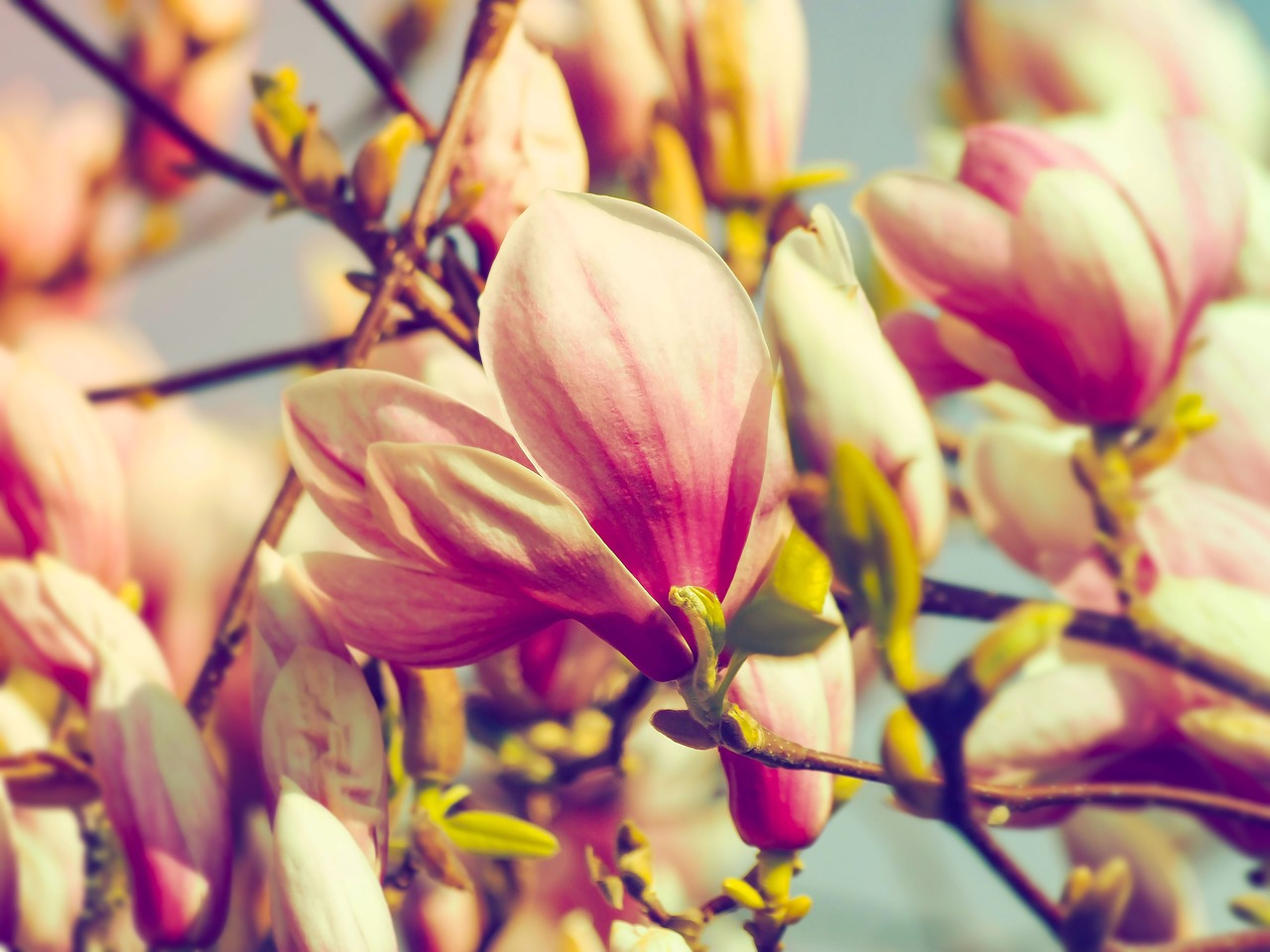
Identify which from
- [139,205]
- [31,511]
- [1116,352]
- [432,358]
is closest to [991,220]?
[1116,352]

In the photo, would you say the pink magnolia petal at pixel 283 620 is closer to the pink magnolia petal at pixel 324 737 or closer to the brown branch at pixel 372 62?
the pink magnolia petal at pixel 324 737

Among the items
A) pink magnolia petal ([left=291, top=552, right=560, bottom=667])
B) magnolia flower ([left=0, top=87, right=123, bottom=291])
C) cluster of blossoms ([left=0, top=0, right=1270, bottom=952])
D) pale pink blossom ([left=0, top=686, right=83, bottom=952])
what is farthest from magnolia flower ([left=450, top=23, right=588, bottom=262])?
magnolia flower ([left=0, top=87, right=123, bottom=291])

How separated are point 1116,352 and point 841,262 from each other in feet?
0.35

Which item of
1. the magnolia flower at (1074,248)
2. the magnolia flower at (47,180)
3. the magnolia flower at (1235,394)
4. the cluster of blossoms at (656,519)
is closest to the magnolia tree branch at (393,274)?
the cluster of blossoms at (656,519)

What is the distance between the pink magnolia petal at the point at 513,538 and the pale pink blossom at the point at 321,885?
0.06 metres

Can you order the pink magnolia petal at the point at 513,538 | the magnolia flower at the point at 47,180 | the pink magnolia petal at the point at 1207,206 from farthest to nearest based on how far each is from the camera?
the magnolia flower at the point at 47,180 → the pink magnolia petal at the point at 1207,206 → the pink magnolia petal at the point at 513,538

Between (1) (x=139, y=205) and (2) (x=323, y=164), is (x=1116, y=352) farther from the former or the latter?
(1) (x=139, y=205)

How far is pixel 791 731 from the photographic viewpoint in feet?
0.79

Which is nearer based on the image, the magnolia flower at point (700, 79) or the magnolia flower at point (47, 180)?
the magnolia flower at point (700, 79)

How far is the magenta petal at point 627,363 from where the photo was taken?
20 cm

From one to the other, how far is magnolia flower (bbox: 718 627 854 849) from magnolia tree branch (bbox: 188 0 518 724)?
12 centimetres

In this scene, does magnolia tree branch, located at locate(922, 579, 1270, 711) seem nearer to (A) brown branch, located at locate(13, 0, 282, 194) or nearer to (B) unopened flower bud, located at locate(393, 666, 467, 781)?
(B) unopened flower bud, located at locate(393, 666, 467, 781)

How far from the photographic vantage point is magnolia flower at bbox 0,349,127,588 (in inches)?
12.3

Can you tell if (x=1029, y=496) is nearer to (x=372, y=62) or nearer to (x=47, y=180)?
(x=372, y=62)
